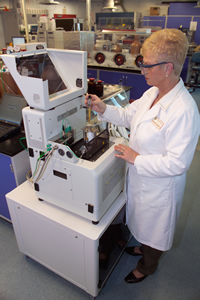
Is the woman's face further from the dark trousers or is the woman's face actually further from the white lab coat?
the dark trousers

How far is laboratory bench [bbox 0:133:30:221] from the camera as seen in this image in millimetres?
1527

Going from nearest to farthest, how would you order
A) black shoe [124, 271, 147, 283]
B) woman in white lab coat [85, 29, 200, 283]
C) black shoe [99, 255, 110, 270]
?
woman in white lab coat [85, 29, 200, 283] < black shoe [99, 255, 110, 270] < black shoe [124, 271, 147, 283]

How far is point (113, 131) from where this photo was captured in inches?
66.9

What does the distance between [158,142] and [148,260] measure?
80cm

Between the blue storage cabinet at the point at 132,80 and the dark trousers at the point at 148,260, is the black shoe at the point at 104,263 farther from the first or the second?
the blue storage cabinet at the point at 132,80

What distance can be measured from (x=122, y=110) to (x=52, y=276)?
1.23 metres

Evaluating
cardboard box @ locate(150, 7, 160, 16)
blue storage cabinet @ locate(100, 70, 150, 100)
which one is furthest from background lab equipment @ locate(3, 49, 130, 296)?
cardboard box @ locate(150, 7, 160, 16)

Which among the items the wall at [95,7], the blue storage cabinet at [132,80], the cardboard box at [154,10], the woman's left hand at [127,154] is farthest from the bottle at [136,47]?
the wall at [95,7]

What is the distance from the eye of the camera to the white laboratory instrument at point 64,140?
1.01 m

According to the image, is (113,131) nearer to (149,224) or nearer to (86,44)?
(149,224)

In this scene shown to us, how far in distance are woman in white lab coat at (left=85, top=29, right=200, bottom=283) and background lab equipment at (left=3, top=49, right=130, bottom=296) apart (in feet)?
0.43

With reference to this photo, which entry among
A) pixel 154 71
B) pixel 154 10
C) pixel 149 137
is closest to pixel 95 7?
pixel 154 10

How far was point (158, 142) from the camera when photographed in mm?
1065

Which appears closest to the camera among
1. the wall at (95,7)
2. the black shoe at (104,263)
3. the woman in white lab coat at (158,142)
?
the woman in white lab coat at (158,142)
